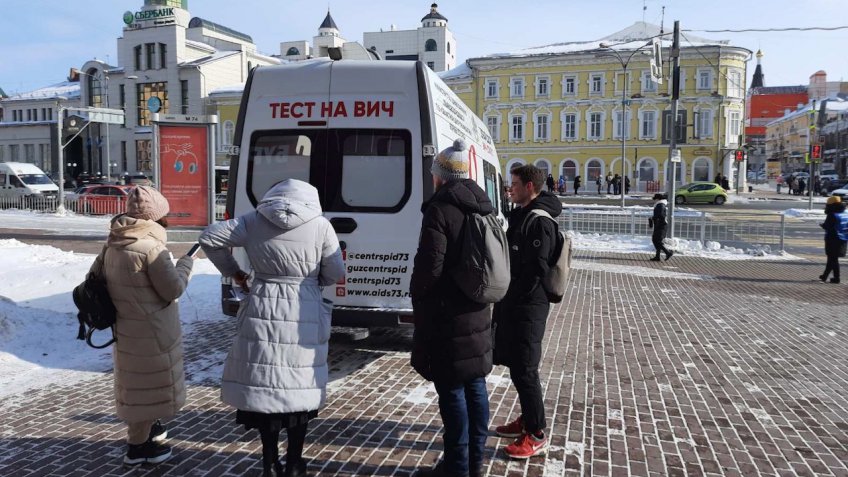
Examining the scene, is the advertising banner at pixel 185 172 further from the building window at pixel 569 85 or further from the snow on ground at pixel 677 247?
the building window at pixel 569 85

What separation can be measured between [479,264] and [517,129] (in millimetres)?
53683

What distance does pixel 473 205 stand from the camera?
10.8 feet

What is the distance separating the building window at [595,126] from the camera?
53.2 metres

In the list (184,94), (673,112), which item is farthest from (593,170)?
(673,112)

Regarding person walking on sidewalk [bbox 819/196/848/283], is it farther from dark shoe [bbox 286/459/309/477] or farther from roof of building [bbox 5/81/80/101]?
roof of building [bbox 5/81/80/101]

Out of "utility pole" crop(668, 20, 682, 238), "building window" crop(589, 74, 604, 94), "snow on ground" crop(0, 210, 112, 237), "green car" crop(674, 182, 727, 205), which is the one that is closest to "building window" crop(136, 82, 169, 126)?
"snow on ground" crop(0, 210, 112, 237)

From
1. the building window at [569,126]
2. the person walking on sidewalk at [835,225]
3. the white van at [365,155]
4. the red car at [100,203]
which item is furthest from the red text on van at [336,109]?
the building window at [569,126]

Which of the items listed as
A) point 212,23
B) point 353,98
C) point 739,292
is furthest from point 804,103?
point 353,98

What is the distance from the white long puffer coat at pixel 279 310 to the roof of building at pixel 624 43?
45.5 metres

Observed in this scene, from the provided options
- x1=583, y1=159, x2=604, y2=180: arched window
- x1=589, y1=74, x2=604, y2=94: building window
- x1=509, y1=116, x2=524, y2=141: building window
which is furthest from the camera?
x1=509, y1=116, x2=524, y2=141: building window

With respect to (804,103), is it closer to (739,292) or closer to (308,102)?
(739,292)

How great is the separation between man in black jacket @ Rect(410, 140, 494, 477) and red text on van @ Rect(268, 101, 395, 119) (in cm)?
228

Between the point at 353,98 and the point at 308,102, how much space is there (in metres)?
0.40

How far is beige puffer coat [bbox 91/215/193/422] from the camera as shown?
3650 mm
